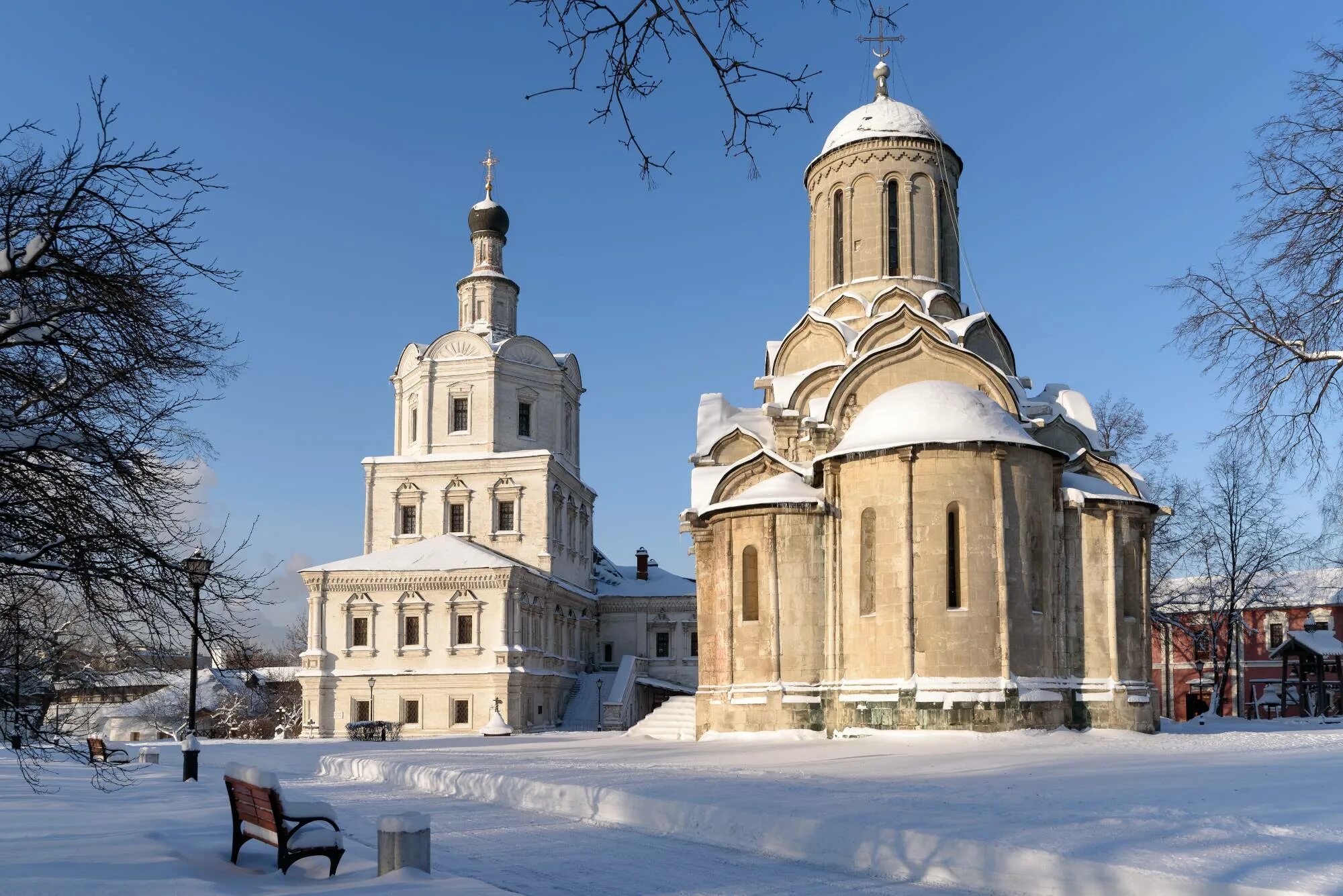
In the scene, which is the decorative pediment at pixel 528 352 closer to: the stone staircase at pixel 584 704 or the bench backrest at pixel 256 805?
the stone staircase at pixel 584 704

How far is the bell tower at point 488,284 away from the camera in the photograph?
48156 millimetres

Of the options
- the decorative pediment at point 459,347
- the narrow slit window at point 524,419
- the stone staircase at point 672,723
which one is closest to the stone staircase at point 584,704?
the narrow slit window at point 524,419

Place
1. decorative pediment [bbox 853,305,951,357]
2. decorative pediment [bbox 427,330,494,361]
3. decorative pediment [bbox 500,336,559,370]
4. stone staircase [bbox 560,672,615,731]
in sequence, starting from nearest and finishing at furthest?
decorative pediment [bbox 853,305,951,357], stone staircase [bbox 560,672,615,731], decorative pediment [bbox 427,330,494,361], decorative pediment [bbox 500,336,559,370]

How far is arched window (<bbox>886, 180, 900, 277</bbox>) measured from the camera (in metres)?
29.7

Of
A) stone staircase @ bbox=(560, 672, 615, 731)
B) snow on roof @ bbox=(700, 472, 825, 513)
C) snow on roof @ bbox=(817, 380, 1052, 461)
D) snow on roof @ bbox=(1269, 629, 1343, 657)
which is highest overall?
snow on roof @ bbox=(817, 380, 1052, 461)

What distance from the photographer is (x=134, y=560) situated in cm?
855

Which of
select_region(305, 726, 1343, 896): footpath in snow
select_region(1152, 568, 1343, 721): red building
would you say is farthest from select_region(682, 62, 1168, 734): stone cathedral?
select_region(1152, 568, 1343, 721): red building

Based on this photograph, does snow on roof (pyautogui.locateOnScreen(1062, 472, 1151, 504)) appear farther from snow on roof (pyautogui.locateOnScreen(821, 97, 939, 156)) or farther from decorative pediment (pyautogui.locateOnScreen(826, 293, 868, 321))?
snow on roof (pyautogui.locateOnScreen(821, 97, 939, 156))

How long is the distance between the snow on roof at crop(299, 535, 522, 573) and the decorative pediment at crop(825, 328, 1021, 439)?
1761 centimetres

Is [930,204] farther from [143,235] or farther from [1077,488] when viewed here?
[143,235]

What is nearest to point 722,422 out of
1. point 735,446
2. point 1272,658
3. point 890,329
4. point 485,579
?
point 735,446

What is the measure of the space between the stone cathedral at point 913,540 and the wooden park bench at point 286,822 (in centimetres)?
1428

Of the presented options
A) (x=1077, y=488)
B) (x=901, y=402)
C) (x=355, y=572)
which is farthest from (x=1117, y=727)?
(x=355, y=572)

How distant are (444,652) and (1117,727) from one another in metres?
24.3
